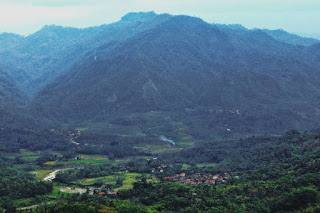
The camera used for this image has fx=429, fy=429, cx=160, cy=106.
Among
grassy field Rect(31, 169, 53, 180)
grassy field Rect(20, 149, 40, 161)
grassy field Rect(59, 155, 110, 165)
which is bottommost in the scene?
grassy field Rect(59, 155, 110, 165)

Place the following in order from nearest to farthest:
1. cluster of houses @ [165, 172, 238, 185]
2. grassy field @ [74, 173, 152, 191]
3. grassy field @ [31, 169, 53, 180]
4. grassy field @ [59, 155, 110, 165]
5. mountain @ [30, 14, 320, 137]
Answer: cluster of houses @ [165, 172, 238, 185], grassy field @ [74, 173, 152, 191], grassy field @ [31, 169, 53, 180], grassy field @ [59, 155, 110, 165], mountain @ [30, 14, 320, 137]

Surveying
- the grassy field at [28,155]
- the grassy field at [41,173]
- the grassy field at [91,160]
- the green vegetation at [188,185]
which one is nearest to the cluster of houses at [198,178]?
the green vegetation at [188,185]

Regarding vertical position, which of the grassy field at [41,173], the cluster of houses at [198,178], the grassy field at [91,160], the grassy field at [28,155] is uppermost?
the cluster of houses at [198,178]

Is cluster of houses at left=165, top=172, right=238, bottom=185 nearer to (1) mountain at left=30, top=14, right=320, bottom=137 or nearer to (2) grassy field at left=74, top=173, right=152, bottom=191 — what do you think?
(2) grassy field at left=74, top=173, right=152, bottom=191

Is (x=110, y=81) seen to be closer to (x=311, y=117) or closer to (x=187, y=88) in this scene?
(x=187, y=88)

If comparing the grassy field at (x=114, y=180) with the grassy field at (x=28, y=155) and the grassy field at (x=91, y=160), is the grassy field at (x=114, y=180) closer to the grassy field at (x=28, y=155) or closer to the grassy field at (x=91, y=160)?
the grassy field at (x=91, y=160)

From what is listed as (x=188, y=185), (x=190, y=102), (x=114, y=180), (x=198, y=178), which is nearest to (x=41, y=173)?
(x=114, y=180)

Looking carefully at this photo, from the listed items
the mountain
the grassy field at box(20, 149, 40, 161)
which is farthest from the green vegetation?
the mountain

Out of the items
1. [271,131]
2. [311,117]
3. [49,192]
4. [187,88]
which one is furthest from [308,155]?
[187,88]

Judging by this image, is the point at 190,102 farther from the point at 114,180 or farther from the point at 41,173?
the point at 114,180
